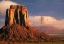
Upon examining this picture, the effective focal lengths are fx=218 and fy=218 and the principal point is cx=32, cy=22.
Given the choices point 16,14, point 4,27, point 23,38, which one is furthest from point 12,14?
point 23,38

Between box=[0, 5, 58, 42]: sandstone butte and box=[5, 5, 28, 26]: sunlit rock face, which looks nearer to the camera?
box=[0, 5, 58, 42]: sandstone butte

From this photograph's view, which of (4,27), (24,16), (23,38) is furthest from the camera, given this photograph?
(24,16)

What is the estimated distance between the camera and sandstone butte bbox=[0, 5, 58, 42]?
8481 centimetres

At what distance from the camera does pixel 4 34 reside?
281 feet

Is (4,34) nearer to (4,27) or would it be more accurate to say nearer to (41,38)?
(4,27)

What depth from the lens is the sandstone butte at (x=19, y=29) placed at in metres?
84.8

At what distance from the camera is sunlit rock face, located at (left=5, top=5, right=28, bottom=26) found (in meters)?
94.8

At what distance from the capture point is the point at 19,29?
89.0m

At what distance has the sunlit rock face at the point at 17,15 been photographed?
311ft

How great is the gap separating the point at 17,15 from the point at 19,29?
10.3 meters

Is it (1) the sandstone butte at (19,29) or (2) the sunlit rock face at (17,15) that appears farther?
(2) the sunlit rock face at (17,15)

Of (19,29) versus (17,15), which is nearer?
(19,29)

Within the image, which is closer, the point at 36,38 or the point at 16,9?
the point at 36,38

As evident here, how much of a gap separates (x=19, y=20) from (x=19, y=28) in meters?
6.70
